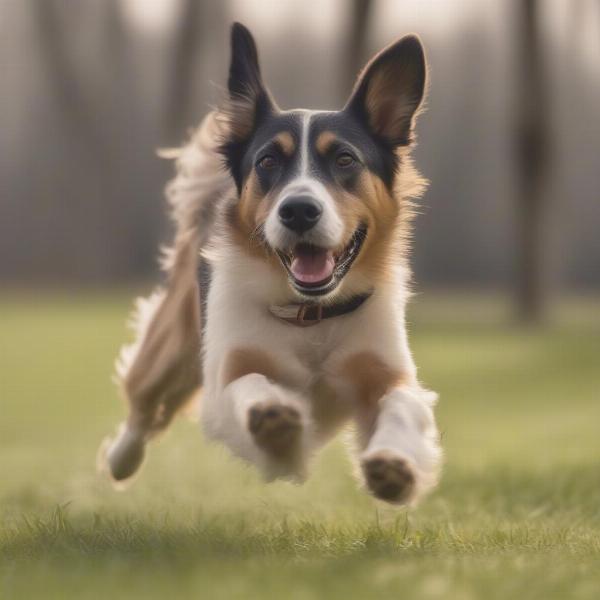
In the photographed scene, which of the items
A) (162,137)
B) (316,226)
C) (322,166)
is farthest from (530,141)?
(316,226)

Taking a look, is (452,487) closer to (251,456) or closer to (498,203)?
(251,456)

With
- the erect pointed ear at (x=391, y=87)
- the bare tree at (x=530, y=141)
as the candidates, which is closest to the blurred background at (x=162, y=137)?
the bare tree at (x=530, y=141)

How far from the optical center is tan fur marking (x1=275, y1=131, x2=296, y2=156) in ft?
15.2

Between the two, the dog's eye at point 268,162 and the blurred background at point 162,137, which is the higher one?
the dog's eye at point 268,162

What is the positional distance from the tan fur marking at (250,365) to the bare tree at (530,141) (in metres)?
16.6

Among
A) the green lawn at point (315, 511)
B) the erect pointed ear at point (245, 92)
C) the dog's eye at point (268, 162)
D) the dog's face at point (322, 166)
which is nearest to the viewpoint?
the green lawn at point (315, 511)

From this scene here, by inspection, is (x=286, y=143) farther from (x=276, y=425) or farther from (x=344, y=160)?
(x=276, y=425)

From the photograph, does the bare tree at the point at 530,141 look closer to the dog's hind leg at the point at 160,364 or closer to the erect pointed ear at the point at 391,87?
the dog's hind leg at the point at 160,364

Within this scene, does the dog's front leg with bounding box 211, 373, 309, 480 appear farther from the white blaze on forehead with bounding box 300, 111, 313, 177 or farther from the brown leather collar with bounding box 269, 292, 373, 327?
the white blaze on forehead with bounding box 300, 111, 313, 177

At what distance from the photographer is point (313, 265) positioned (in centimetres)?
458

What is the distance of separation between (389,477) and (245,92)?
6.34 ft

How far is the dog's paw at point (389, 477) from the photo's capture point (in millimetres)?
3896

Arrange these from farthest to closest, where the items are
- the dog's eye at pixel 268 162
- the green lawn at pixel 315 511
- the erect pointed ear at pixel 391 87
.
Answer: the erect pointed ear at pixel 391 87, the dog's eye at pixel 268 162, the green lawn at pixel 315 511

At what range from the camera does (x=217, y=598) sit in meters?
3.24
